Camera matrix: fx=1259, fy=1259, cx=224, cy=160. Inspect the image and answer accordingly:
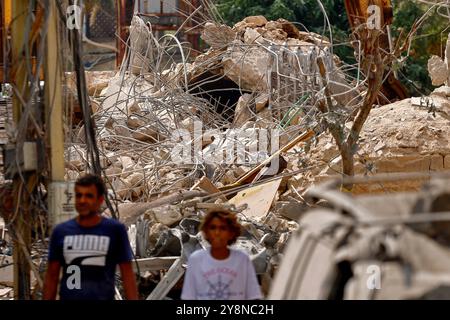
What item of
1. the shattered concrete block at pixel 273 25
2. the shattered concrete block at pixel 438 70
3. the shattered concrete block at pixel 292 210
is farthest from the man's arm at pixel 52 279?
the shattered concrete block at pixel 273 25

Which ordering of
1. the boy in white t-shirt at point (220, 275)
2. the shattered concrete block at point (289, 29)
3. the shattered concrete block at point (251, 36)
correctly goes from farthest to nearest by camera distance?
the shattered concrete block at point (289, 29), the shattered concrete block at point (251, 36), the boy in white t-shirt at point (220, 275)

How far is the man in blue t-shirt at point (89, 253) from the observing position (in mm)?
7270

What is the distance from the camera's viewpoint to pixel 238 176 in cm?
1614

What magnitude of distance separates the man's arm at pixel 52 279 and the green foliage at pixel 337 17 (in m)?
19.5

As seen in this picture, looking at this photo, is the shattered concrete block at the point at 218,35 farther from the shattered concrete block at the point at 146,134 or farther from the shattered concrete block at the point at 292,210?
the shattered concrete block at the point at 292,210

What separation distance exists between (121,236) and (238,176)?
349 inches

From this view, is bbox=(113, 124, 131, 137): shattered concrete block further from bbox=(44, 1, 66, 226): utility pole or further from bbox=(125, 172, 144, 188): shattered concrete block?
bbox=(44, 1, 66, 226): utility pole

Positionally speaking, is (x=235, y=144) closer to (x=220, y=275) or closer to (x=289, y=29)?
(x=289, y=29)

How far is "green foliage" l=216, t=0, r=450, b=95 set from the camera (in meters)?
27.7

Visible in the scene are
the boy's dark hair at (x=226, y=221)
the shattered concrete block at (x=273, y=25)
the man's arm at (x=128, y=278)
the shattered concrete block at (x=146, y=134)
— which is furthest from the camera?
the shattered concrete block at (x=273, y=25)

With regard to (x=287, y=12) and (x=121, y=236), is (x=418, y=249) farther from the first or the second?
(x=287, y=12)

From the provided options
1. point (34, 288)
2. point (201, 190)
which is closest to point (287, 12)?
point (201, 190)

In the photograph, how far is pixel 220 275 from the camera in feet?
22.6

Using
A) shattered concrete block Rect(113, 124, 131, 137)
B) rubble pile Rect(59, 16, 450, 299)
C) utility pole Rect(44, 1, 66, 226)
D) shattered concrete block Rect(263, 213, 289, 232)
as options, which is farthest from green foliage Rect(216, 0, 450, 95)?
utility pole Rect(44, 1, 66, 226)
